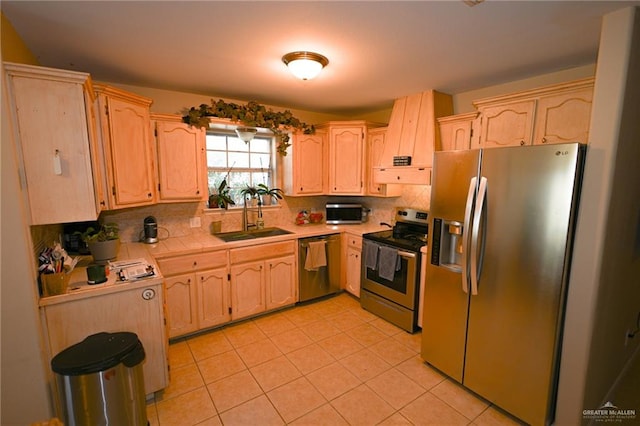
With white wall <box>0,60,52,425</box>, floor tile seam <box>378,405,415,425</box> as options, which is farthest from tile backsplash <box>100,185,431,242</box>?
floor tile seam <box>378,405,415,425</box>

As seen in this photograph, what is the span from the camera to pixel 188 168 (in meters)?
2.97

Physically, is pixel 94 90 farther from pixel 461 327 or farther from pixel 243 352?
pixel 461 327

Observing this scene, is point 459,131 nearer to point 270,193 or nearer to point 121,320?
point 270,193

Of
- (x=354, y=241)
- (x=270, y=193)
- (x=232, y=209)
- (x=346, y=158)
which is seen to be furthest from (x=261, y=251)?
(x=346, y=158)

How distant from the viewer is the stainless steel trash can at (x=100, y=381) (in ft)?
5.05

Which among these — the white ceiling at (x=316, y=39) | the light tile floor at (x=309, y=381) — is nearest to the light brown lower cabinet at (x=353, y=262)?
the light tile floor at (x=309, y=381)

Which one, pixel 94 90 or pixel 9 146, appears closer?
pixel 9 146

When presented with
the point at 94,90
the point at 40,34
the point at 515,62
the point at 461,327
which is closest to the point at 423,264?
the point at 461,327

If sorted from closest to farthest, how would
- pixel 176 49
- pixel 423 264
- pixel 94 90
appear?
pixel 176 49, pixel 94 90, pixel 423 264

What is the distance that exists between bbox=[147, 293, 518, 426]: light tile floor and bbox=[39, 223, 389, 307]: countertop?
88 centimetres

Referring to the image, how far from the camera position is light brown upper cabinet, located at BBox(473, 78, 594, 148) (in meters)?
2.06

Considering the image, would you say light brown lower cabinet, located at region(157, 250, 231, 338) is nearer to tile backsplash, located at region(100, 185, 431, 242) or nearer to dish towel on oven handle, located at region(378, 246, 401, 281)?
tile backsplash, located at region(100, 185, 431, 242)

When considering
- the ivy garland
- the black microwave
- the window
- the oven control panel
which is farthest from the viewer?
the black microwave

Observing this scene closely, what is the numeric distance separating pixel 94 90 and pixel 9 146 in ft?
3.09
